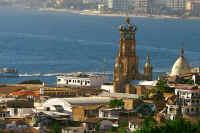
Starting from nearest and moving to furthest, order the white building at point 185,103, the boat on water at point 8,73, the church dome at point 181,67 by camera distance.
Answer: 1. the white building at point 185,103
2. the church dome at point 181,67
3. the boat on water at point 8,73

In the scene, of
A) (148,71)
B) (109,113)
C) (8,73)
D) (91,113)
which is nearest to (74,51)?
(8,73)

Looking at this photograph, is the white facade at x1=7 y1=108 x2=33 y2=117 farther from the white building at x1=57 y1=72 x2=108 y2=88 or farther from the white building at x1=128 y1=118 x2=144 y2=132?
the white building at x1=57 y1=72 x2=108 y2=88

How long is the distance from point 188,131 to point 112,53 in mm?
69456

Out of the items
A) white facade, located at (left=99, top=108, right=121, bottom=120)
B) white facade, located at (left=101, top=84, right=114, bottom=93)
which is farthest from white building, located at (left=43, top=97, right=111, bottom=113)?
white facade, located at (left=101, top=84, right=114, bottom=93)

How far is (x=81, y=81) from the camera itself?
227 ft

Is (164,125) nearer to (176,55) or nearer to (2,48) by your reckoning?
(176,55)

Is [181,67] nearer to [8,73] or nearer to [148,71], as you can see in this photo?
[148,71]

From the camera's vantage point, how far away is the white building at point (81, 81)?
225 feet

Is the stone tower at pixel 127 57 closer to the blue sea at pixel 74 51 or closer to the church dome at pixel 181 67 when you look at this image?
the church dome at pixel 181 67

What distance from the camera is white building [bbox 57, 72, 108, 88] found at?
68688 millimetres

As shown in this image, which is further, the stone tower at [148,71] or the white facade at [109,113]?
the stone tower at [148,71]

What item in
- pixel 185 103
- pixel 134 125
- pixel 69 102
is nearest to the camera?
pixel 134 125

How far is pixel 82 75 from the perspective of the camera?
7088 cm

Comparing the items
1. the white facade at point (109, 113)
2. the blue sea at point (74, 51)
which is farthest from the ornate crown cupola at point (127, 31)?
the white facade at point (109, 113)
